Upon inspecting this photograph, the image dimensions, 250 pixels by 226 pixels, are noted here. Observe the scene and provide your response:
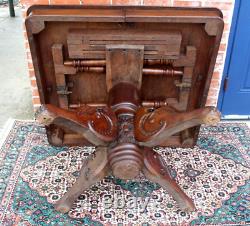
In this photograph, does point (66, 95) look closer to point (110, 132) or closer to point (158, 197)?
point (110, 132)

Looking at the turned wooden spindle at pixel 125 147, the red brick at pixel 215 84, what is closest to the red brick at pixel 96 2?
the turned wooden spindle at pixel 125 147

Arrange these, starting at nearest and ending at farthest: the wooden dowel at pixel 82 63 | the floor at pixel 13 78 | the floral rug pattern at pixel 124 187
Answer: the floral rug pattern at pixel 124 187 → the wooden dowel at pixel 82 63 → the floor at pixel 13 78

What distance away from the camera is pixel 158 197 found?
198 cm

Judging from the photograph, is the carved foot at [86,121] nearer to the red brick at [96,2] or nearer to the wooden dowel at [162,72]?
the wooden dowel at [162,72]

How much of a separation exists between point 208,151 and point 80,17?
1293 mm

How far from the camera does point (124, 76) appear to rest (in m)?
2.00

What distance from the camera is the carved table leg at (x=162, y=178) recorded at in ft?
5.70

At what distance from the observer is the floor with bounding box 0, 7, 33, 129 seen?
2848 millimetres

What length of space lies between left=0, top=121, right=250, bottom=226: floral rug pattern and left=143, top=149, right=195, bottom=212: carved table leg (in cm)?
8

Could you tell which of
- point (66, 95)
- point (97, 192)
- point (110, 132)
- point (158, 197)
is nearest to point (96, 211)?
point (97, 192)

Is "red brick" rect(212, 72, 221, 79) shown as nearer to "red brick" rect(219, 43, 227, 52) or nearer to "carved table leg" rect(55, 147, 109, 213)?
"red brick" rect(219, 43, 227, 52)

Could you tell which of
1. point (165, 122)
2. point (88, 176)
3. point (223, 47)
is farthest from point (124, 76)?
point (223, 47)

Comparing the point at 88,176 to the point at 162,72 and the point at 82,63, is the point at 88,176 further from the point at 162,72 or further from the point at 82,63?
the point at 162,72

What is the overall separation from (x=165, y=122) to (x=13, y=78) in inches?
87.6
